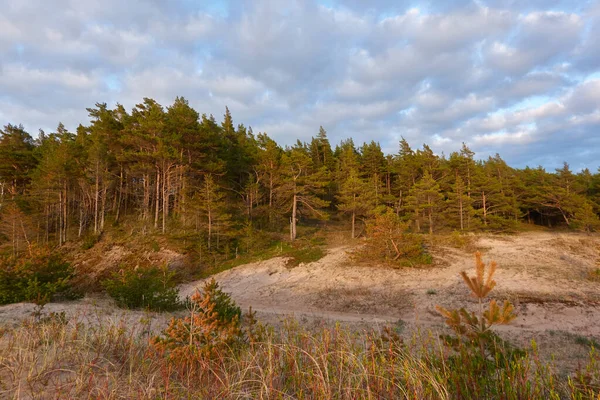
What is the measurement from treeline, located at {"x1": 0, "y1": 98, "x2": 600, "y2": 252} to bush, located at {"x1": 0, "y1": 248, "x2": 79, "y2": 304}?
12.3 metres

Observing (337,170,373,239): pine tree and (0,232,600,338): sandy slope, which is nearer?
(0,232,600,338): sandy slope

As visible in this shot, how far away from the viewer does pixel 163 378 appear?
3.19 metres

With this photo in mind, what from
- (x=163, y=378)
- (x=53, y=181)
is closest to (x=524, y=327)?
(x=163, y=378)

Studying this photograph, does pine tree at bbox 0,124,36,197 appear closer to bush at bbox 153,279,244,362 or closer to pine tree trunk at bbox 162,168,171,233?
pine tree trunk at bbox 162,168,171,233

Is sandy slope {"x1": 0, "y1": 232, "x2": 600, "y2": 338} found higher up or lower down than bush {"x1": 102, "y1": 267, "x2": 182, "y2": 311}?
lower down

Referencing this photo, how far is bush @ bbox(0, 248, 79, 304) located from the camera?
9.77 m

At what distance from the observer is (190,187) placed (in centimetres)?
2938

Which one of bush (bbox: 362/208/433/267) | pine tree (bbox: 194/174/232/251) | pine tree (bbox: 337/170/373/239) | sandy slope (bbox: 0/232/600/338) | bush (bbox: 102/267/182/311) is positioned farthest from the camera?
pine tree (bbox: 337/170/373/239)

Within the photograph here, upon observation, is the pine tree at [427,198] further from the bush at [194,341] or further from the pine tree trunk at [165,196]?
the bush at [194,341]

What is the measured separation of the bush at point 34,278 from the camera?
9.77m

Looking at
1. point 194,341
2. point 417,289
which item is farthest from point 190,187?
point 194,341

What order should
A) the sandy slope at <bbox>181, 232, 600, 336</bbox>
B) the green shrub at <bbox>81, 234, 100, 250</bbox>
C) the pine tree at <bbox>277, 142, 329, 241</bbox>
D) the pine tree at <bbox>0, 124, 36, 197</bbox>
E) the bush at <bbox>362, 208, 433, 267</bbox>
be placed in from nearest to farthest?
the sandy slope at <bbox>181, 232, 600, 336</bbox>
the bush at <bbox>362, 208, 433, 267</bbox>
the green shrub at <bbox>81, 234, 100, 250</bbox>
the pine tree at <bbox>277, 142, 329, 241</bbox>
the pine tree at <bbox>0, 124, 36, 197</bbox>

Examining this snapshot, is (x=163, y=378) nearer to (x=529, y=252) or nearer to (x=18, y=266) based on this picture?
(x=18, y=266)

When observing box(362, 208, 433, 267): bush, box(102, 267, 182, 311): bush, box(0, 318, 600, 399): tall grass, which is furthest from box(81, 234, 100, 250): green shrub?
box(0, 318, 600, 399): tall grass
